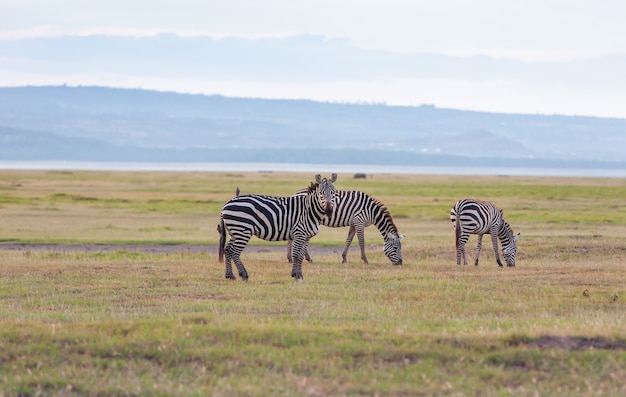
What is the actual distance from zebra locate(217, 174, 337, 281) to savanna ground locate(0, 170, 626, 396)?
2.04 ft

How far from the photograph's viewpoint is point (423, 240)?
3494 cm

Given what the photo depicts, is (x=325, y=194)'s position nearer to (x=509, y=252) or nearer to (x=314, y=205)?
(x=314, y=205)

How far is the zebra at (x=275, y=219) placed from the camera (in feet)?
70.4

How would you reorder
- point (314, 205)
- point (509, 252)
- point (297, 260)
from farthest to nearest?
point (509, 252) < point (314, 205) < point (297, 260)

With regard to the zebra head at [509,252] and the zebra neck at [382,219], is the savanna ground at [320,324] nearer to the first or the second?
the zebra head at [509,252]

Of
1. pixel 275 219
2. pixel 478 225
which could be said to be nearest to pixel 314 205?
pixel 275 219

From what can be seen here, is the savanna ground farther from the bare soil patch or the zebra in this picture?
the zebra

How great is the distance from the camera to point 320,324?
1462 cm

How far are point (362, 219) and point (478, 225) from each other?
113 inches

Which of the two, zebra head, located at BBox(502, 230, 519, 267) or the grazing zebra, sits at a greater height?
the grazing zebra

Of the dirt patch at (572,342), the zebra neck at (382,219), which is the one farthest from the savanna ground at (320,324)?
the zebra neck at (382,219)

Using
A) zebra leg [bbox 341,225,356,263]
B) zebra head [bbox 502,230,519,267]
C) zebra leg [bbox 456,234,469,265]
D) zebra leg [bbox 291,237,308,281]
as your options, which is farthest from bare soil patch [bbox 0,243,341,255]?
zebra leg [bbox 291,237,308,281]

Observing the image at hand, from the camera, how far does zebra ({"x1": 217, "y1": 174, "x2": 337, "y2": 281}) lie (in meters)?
21.5

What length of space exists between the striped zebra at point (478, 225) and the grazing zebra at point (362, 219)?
144 centimetres
